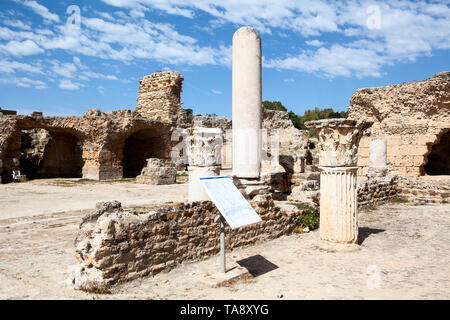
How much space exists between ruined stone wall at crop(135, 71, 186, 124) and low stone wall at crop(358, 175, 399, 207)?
1377 cm

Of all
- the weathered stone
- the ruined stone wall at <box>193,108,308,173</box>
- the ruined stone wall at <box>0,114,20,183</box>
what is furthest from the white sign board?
the ruined stone wall at <box>193,108,308,173</box>

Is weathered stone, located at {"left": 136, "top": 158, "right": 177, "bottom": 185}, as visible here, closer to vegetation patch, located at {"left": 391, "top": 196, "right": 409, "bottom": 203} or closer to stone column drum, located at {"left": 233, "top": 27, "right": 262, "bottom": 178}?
stone column drum, located at {"left": 233, "top": 27, "right": 262, "bottom": 178}

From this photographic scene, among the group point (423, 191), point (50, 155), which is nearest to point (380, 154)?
point (423, 191)

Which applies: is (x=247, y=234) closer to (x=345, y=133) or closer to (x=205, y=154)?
(x=205, y=154)

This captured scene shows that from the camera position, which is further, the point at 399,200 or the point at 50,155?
the point at 50,155

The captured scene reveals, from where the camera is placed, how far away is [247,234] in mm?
5785

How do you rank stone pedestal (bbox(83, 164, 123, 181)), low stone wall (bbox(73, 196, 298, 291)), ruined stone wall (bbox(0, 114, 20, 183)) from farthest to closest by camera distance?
stone pedestal (bbox(83, 164, 123, 181)), ruined stone wall (bbox(0, 114, 20, 183)), low stone wall (bbox(73, 196, 298, 291))

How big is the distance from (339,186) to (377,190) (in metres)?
5.59

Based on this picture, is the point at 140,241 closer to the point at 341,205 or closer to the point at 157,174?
the point at 341,205

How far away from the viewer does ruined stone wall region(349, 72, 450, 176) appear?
1409cm

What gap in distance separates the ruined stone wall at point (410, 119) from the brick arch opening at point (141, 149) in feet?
39.6

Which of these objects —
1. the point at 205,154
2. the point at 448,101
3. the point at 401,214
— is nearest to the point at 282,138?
the point at 448,101

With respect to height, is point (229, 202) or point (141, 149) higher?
point (141, 149)

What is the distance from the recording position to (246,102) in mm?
7547
